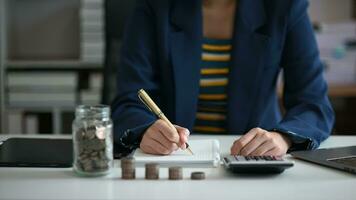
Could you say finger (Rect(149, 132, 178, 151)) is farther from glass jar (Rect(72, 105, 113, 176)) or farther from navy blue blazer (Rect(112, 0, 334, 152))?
navy blue blazer (Rect(112, 0, 334, 152))

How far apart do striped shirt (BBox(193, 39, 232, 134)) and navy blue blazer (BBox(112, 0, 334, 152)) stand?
0.02m

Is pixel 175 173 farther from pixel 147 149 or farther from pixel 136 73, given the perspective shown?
pixel 136 73

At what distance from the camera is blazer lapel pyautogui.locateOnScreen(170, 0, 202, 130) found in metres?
1.38

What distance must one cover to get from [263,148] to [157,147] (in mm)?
193

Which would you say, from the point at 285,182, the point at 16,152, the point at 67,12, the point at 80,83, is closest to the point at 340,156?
the point at 285,182

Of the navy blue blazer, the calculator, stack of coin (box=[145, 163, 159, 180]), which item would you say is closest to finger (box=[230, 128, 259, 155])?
the calculator

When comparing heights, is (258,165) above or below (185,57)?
below

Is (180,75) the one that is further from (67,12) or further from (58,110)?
(67,12)

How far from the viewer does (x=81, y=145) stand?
864mm

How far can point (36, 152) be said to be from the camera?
1.06m

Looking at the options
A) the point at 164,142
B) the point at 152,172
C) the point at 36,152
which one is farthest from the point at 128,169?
the point at 36,152

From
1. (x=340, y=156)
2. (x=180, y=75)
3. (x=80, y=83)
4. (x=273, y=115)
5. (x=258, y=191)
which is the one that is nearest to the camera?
(x=258, y=191)

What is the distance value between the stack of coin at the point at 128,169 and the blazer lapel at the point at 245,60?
0.55 metres

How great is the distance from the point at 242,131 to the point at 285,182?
555 millimetres
